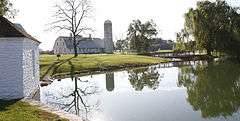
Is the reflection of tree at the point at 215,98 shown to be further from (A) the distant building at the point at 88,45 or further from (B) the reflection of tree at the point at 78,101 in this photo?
(A) the distant building at the point at 88,45

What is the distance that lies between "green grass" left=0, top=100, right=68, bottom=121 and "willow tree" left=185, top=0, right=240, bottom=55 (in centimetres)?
5671

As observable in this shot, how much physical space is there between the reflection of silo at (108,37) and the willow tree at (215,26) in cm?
6807

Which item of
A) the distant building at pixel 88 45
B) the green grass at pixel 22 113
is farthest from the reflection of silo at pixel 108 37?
the green grass at pixel 22 113

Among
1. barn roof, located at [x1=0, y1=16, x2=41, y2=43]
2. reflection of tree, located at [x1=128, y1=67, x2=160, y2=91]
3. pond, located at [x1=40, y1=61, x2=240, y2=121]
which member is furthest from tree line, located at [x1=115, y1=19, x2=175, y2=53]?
barn roof, located at [x1=0, y1=16, x2=41, y2=43]

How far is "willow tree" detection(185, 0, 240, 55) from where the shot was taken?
72250mm

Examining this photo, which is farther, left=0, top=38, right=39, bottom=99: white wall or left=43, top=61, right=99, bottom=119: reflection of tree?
left=43, top=61, right=99, bottom=119: reflection of tree

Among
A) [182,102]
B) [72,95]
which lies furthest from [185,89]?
[72,95]

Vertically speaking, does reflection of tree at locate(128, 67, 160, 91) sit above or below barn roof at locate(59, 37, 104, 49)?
below

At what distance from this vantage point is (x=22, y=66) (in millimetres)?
22828

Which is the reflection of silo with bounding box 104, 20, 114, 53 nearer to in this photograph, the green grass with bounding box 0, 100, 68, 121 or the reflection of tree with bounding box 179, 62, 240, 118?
the reflection of tree with bounding box 179, 62, 240, 118

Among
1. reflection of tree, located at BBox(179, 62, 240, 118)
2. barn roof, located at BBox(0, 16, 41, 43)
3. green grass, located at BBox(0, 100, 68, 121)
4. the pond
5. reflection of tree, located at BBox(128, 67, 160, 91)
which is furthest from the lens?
reflection of tree, located at BBox(128, 67, 160, 91)

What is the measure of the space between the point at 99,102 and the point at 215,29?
52073mm

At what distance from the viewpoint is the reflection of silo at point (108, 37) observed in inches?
5591

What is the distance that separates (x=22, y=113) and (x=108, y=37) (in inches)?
5015
